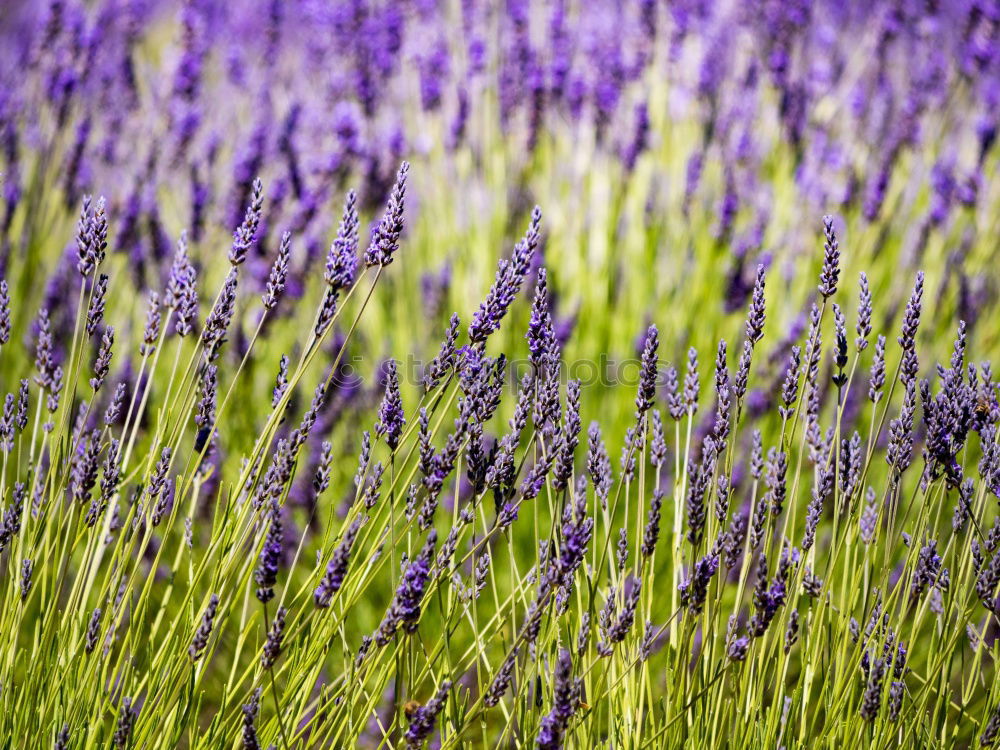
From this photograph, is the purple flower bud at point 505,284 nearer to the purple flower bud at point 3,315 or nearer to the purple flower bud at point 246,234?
the purple flower bud at point 246,234

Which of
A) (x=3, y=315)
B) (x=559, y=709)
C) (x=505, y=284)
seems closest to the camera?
(x=559, y=709)

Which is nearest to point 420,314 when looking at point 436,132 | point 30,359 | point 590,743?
point 436,132

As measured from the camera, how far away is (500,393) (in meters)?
1.16

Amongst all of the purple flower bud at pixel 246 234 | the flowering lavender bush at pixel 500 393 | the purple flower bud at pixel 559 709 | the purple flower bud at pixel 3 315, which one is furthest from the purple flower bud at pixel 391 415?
the purple flower bud at pixel 3 315

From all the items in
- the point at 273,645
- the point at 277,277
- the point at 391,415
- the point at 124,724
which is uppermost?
the point at 277,277

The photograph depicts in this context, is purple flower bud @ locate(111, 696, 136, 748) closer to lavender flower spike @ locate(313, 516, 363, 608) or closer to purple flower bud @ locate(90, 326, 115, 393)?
lavender flower spike @ locate(313, 516, 363, 608)

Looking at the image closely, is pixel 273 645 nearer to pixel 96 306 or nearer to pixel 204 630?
pixel 204 630

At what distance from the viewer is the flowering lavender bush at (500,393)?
1.18 m

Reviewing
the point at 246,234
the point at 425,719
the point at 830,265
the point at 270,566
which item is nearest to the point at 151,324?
the point at 246,234

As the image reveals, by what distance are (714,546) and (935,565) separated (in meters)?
0.35

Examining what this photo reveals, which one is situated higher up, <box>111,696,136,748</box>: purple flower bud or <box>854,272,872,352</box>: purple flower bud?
<box>854,272,872,352</box>: purple flower bud

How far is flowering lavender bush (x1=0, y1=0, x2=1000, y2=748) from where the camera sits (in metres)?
1.18

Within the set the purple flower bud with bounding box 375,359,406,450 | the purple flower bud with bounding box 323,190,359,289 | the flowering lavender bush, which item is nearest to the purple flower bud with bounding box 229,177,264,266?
the flowering lavender bush

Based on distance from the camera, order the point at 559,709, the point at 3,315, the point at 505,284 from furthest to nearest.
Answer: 1. the point at 3,315
2. the point at 505,284
3. the point at 559,709
